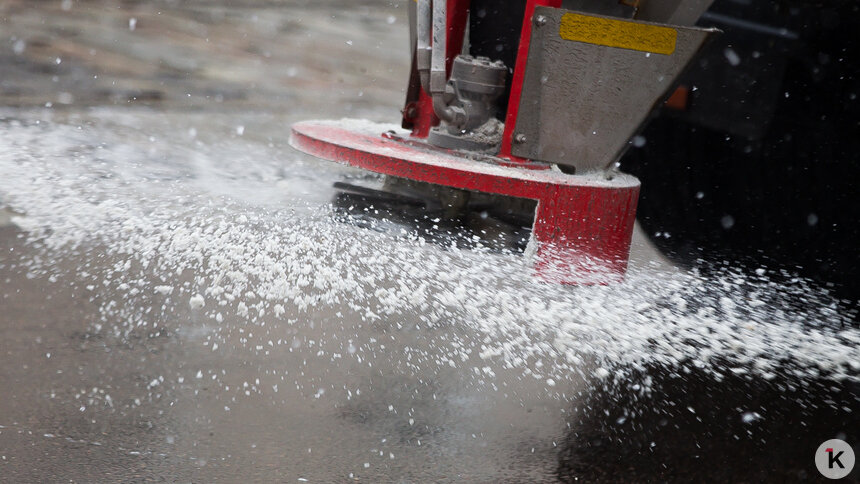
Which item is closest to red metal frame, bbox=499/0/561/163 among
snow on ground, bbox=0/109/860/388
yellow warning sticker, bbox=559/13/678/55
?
yellow warning sticker, bbox=559/13/678/55

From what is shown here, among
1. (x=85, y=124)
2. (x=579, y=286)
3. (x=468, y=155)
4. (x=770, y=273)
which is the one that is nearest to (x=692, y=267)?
(x=770, y=273)

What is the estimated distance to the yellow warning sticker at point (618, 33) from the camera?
2.27 m

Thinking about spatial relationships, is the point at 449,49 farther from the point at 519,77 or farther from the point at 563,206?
the point at 563,206

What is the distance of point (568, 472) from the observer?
1443mm

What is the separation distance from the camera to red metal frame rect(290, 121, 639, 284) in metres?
2.31

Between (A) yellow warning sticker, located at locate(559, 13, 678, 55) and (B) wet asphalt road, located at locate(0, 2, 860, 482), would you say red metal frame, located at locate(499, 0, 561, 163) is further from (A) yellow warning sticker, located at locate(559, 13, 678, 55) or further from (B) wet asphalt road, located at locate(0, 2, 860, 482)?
(B) wet asphalt road, located at locate(0, 2, 860, 482)

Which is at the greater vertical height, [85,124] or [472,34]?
[472,34]

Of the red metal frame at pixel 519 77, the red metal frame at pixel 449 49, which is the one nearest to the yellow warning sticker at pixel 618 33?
the red metal frame at pixel 519 77

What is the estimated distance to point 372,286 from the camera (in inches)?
85.5

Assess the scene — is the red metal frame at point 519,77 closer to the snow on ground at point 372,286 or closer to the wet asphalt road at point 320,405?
the snow on ground at point 372,286

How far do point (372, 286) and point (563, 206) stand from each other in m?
0.57

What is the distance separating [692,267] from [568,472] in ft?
4.71

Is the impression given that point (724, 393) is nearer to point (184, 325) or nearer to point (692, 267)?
point (692, 267)

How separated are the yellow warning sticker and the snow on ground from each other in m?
0.64
